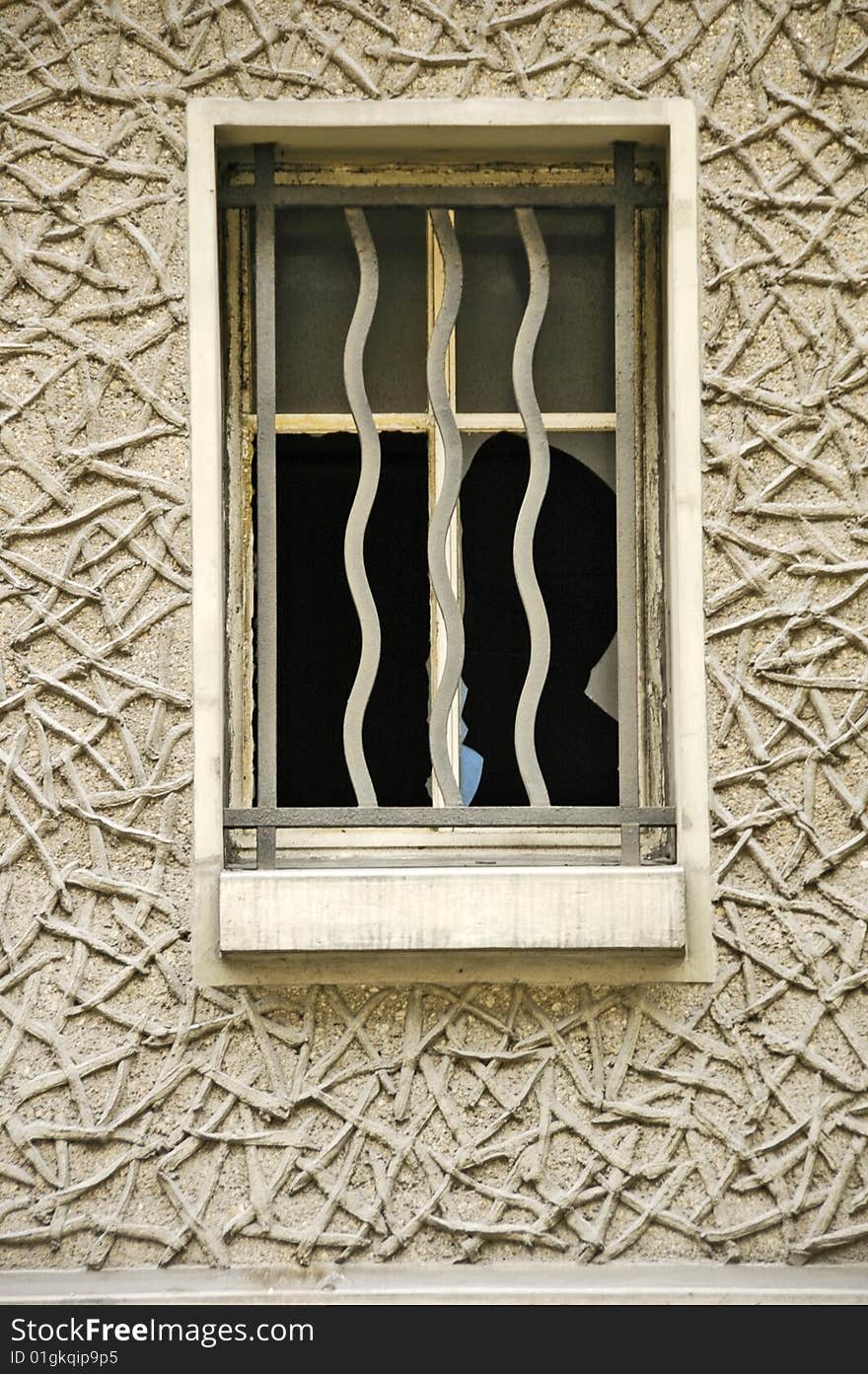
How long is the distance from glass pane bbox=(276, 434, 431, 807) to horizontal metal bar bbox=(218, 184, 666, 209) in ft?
1.87

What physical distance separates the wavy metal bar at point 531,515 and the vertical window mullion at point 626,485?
18 centimetres

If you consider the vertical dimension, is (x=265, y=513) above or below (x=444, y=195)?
below

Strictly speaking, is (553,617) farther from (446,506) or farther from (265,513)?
(265,513)

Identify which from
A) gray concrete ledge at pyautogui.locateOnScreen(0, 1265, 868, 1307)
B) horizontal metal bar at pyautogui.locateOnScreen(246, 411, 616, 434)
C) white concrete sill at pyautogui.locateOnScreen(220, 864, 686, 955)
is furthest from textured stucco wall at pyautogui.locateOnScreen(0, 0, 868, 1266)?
horizontal metal bar at pyautogui.locateOnScreen(246, 411, 616, 434)

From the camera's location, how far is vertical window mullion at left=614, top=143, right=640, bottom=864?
306cm

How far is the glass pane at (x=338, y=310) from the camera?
3.24m

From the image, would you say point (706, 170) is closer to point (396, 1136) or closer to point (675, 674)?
point (675, 674)

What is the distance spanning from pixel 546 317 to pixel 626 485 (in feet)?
1.65

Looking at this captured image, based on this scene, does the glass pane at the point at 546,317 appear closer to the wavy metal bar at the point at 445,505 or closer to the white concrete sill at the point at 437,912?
the wavy metal bar at the point at 445,505

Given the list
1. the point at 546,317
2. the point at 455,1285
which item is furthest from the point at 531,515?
the point at 455,1285

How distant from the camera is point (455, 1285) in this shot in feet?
9.59

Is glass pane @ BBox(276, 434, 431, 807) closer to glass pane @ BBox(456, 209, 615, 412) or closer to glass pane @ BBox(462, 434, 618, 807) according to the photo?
glass pane @ BBox(462, 434, 618, 807)

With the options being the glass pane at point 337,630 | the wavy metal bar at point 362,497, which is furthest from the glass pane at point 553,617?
the wavy metal bar at point 362,497

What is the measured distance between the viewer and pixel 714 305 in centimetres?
308
